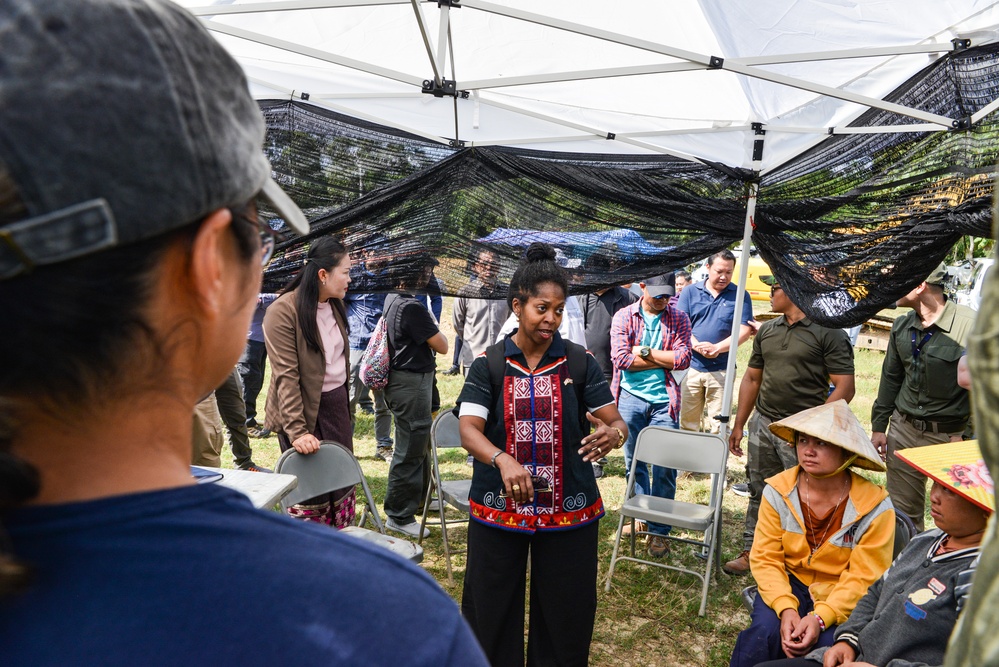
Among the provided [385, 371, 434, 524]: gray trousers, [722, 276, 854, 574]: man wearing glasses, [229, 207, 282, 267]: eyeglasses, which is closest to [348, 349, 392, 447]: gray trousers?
[385, 371, 434, 524]: gray trousers

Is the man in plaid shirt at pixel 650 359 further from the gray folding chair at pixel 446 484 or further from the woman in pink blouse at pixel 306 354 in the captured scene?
the woman in pink blouse at pixel 306 354

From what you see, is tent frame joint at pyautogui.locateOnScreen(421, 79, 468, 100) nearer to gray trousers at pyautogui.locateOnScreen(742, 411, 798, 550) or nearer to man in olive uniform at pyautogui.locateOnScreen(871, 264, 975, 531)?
man in olive uniform at pyautogui.locateOnScreen(871, 264, 975, 531)

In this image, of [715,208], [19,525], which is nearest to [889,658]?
[715,208]

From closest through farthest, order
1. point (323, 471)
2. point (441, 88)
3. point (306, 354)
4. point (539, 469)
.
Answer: point (539, 469)
point (441, 88)
point (323, 471)
point (306, 354)

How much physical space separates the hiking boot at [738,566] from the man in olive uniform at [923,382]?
1083 mm

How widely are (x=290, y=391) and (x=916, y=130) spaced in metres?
3.56

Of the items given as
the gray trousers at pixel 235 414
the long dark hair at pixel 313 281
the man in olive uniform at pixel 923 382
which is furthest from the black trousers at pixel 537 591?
the gray trousers at pixel 235 414

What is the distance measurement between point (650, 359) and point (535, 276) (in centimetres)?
249

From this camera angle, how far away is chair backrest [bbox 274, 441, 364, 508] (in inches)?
161

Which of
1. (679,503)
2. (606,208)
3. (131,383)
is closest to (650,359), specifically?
(679,503)

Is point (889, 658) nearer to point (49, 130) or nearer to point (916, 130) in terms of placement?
point (916, 130)

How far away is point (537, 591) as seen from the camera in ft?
11.3

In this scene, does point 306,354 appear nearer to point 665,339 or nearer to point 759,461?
point 665,339

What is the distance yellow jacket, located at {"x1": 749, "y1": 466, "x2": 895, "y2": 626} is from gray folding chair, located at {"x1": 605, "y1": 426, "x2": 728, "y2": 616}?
1189 millimetres
